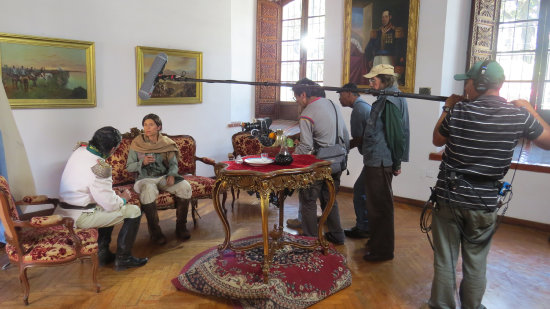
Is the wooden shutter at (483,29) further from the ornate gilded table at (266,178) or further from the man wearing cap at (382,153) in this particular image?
the ornate gilded table at (266,178)

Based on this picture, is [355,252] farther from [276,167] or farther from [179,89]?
[179,89]

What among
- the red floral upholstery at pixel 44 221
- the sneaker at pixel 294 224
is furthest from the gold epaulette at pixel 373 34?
the red floral upholstery at pixel 44 221

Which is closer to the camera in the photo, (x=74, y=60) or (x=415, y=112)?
(x=74, y=60)

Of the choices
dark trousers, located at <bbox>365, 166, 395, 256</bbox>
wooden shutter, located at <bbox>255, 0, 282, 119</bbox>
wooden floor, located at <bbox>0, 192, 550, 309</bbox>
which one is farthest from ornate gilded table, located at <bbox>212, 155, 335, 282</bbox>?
wooden shutter, located at <bbox>255, 0, 282, 119</bbox>

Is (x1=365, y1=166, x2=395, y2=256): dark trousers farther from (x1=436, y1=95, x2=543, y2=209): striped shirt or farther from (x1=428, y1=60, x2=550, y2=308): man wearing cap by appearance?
(x1=436, y1=95, x2=543, y2=209): striped shirt

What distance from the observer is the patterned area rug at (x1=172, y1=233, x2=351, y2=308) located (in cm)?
334

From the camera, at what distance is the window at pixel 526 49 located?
5.61 meters

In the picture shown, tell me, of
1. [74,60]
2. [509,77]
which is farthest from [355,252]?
[74,60]

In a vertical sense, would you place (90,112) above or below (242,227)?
above

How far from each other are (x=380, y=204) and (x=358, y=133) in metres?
0.90

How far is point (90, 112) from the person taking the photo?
534cm

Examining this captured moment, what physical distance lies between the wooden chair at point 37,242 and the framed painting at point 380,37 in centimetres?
475

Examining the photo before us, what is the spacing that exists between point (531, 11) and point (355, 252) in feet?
14.0

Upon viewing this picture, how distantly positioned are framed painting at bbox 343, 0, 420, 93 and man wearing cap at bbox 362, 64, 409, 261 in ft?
7.26
